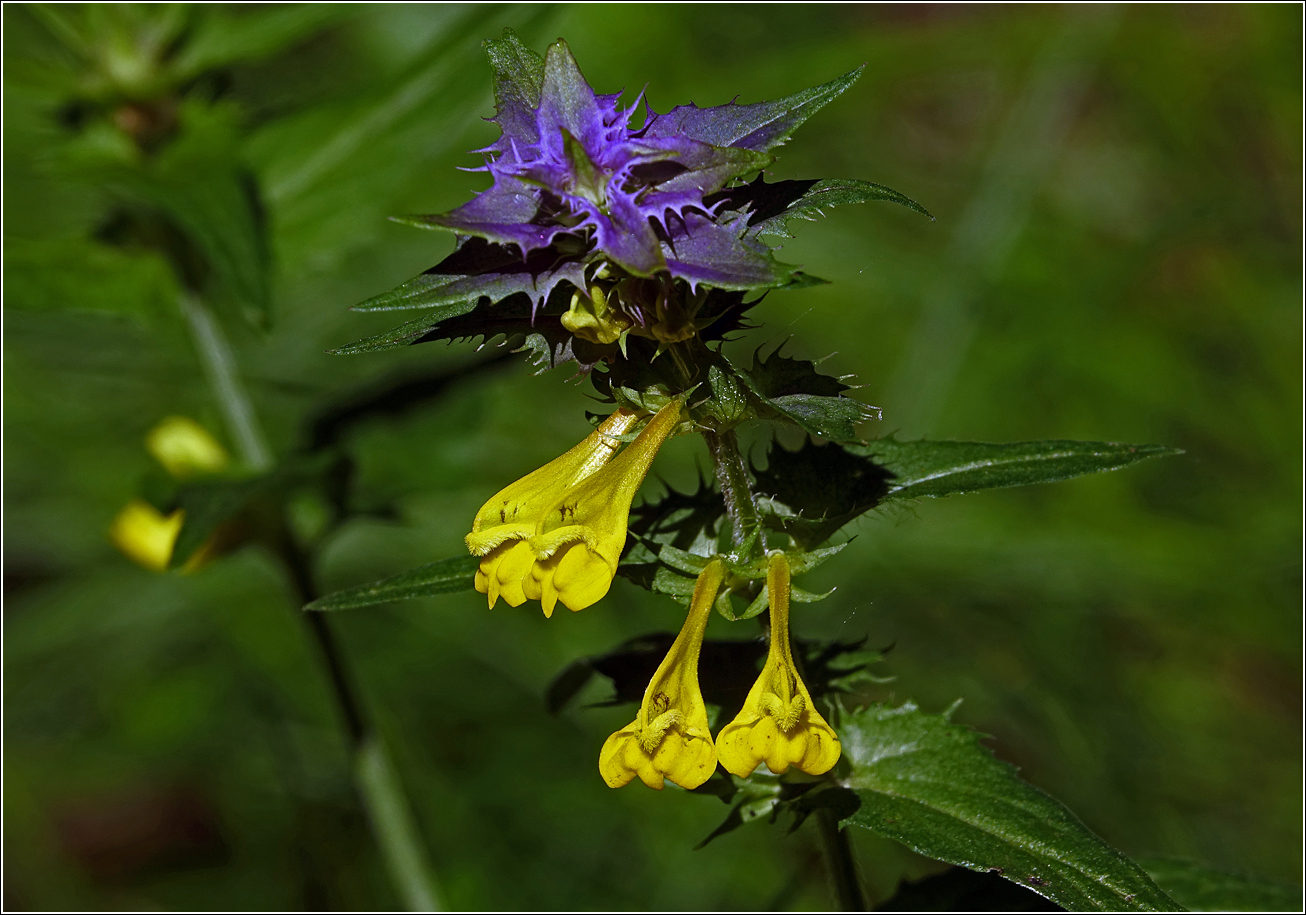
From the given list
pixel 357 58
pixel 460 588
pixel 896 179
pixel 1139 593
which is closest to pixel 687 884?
pixel 1139 593

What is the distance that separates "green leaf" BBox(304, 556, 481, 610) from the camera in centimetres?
97

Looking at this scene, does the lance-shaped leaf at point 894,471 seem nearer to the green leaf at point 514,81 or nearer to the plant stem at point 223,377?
the green leaf at point 514,81

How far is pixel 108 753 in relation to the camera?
2.90 metres

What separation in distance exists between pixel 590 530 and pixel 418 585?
21cm

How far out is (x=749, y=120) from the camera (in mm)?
868

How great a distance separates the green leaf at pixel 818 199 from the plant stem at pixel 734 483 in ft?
0.59

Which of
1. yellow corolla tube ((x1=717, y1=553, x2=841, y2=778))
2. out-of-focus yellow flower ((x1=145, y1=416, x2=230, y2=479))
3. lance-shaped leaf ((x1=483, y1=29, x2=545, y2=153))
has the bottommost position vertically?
yellow corolla tube ((x1=717, y1=553, x2=841, y2=778))

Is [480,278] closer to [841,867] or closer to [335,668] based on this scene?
[841,867]

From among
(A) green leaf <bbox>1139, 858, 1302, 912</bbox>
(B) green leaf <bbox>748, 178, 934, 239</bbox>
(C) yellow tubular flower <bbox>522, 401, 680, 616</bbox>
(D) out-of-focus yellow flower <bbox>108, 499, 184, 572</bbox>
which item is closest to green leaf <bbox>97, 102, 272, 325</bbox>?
(D) out-of-focus yellow flower <bbox>108, 499, 184, 572</bbox>

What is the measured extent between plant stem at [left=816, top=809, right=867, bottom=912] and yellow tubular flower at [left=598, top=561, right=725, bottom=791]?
0.92 ft

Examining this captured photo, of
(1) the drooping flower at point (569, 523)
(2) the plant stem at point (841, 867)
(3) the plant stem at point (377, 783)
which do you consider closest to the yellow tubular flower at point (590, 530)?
(1) the drooping flower at point (569, 523)

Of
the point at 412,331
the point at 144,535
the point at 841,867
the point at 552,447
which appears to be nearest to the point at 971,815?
the point at 841,867

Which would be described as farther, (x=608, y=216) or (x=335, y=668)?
(x=335, y=668)

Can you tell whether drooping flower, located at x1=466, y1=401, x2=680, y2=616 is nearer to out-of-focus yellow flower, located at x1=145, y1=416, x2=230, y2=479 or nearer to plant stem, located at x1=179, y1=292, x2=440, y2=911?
plant stem, located at x1=179, y1=292, x2=440, y2=911
